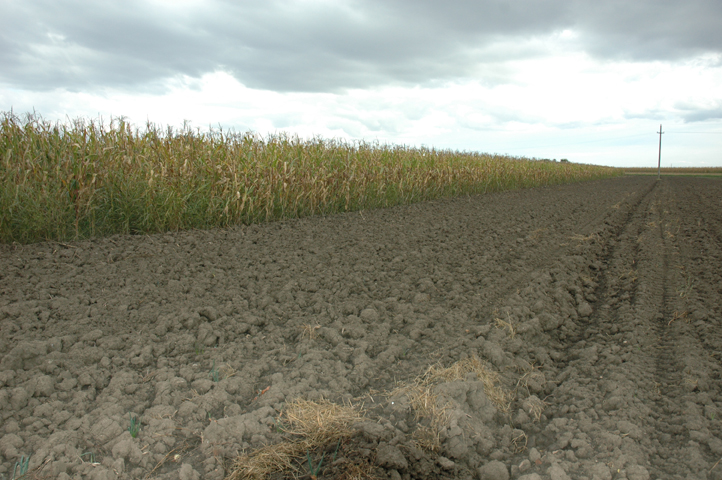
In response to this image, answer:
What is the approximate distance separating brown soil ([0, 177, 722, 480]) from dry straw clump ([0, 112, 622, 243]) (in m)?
0.56

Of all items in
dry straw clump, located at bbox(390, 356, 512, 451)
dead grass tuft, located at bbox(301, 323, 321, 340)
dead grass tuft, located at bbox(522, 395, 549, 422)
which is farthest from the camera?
dead grass tuft, located at bbox(301, 323, 321, 340)

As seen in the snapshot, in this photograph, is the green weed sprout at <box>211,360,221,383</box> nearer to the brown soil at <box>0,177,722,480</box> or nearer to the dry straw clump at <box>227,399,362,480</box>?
the brown soil at <box>0,177,722,480</box>

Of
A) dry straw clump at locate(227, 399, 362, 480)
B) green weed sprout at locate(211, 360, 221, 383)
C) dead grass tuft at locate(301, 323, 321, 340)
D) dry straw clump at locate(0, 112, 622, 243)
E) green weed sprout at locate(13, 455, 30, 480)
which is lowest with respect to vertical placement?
green weed sprout at locate(13, 455, 30, 480)

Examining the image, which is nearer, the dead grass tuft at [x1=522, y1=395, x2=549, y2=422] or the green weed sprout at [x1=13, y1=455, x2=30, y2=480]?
the green weed sprout at [x1=13, y1=455, x2=30, y2=480]

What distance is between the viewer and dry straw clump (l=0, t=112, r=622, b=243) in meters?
5.75

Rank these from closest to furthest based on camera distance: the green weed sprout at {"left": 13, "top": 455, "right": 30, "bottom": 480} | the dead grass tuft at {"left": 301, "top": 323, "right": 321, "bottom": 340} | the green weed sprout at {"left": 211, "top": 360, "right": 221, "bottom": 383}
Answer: the green weed sprout at {"left": 13, "top": 455, "right": 30, "bottom": 480} → the green weed sprout at {"left": 211, "top": 360, "right": 221, "bottom": 383} → the dead grass tuft at {"left": 301, "top": 323, "right": 321, "bottom": 340}

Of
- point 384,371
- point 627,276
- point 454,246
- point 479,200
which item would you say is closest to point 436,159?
point 479,200

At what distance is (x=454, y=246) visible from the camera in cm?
652

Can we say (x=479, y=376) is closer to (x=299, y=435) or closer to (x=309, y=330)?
(x=299, y=435)

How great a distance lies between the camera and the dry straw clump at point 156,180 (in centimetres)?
575

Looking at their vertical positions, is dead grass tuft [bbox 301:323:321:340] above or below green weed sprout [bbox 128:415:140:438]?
above

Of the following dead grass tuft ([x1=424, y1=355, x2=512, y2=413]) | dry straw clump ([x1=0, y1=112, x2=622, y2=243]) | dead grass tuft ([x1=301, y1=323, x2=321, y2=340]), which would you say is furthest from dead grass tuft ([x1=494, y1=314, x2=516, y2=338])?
dry straw clump ([x1=0, y1=112, x2=622, y2=243])

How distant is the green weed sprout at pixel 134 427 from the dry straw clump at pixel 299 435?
65 cm

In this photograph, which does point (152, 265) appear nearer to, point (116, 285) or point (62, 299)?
point (116, 285)
